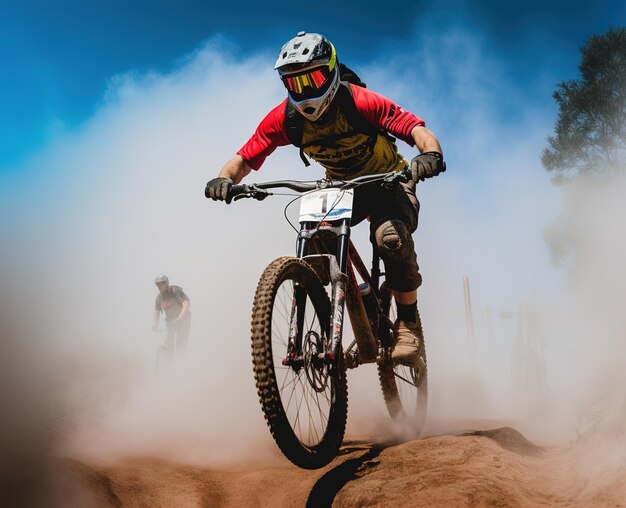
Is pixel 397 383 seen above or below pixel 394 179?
below

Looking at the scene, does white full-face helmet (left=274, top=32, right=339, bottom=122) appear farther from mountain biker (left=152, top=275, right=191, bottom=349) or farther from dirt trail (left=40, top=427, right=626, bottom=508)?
mountain biker (left=152, top=275, right=191, bottom=349)

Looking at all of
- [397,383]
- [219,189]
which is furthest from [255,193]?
[397,383]

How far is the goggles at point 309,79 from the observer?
4074mm

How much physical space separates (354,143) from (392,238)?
834mm

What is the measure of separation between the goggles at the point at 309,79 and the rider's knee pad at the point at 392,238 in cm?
122

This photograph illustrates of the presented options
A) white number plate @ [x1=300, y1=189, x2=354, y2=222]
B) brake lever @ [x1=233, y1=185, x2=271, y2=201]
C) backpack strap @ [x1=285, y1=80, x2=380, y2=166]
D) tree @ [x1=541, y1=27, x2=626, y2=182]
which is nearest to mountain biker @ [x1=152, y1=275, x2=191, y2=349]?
backpack strap @ [x1=285, y1=80, x2=380, y2=166]

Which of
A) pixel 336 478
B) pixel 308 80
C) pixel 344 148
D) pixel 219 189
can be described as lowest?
pixel 336 478

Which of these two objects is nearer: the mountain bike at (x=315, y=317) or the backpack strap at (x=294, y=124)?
the mountain bike at (x=315, y=317)

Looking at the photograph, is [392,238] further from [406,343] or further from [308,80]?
[308,80]

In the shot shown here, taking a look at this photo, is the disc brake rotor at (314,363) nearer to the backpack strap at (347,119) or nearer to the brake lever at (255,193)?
the brake lever at (255,193)

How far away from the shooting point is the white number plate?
403 centimetres

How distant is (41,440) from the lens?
446 cm

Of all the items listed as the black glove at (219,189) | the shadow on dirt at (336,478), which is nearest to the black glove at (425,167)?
the black glove at (219,189)

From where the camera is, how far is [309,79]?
409 centimetres
